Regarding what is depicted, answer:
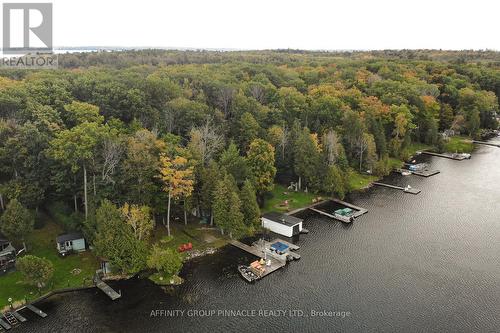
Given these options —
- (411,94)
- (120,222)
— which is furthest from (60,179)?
(411,94)

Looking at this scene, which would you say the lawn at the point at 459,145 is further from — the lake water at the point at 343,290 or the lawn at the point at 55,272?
the lawn at the point at 55,272

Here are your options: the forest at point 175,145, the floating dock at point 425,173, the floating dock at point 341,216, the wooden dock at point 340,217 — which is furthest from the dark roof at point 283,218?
the floating dock at point 425,173

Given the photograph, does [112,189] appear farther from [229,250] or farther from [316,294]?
[316,294]

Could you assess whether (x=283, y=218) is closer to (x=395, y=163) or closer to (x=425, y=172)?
(x=425, y=172)

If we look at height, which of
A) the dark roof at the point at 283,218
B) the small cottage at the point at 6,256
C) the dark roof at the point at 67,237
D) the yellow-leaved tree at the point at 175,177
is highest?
the yellow-leaved tree at the point at 175,177

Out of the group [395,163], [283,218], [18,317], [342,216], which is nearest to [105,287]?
[18,317]

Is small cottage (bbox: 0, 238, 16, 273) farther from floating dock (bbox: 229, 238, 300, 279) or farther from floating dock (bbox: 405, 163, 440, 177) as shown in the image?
floating dock (bbox: 405, 163, 440, 177)

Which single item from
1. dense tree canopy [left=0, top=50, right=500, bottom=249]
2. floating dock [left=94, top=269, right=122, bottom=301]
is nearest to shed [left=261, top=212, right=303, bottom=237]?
dense tree canopy [left=0, top=50, right=500, bottom=249]
